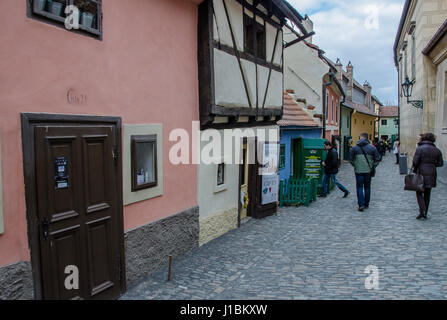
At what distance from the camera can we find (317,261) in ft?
21.7

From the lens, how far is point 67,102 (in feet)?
14.6

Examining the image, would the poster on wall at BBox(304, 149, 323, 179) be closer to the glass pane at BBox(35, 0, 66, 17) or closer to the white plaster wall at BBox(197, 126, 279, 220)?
the white plaster wall at BBox(197, 126, 279, 220)

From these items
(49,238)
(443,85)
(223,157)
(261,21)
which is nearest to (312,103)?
(443,85)

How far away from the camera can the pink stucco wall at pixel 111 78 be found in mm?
3846

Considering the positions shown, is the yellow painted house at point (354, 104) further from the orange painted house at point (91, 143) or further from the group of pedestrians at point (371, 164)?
the orange painted house at point (91, 143)

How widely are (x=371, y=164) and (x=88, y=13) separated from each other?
7930mm

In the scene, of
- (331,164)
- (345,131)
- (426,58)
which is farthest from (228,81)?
(345,131)

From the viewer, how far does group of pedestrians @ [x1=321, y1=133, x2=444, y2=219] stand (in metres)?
8.88

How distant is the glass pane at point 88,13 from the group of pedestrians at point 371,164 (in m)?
7.15

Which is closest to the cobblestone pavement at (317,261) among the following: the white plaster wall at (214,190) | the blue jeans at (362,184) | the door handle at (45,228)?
the blue jeans at (362,184)

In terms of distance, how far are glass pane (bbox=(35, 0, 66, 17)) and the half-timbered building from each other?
3134 mm

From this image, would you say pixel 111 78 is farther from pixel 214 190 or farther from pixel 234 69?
pixel 214 190

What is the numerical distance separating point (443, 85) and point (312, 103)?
6220 millimetres

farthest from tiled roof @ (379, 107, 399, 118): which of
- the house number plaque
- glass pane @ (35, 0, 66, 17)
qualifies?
the house number plaque
